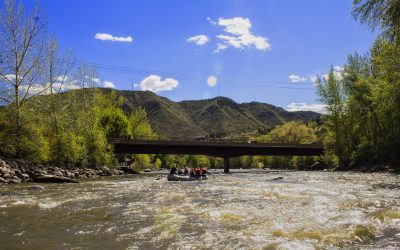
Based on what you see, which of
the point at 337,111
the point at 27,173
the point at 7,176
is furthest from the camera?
the point at 337,111

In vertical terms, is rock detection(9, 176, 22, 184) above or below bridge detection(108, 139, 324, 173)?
below

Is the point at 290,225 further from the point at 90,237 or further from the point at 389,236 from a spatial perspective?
the point at 90,237

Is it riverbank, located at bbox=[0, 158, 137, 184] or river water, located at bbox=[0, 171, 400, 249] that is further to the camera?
riverbank, located at bbox=[0, 158, 137, 184]

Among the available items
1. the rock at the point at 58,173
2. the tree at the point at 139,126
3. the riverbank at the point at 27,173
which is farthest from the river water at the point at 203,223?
the tree at the point at 139,126

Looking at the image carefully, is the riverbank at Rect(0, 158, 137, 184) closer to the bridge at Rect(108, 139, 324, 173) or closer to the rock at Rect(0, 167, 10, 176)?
the rock at Rect(0, 167, 10, 176)

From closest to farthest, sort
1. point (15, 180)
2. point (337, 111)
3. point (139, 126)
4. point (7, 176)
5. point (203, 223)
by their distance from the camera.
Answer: point (203, 223), point (15, 180), point (7, 176), point (337, 111), point (139, 126)

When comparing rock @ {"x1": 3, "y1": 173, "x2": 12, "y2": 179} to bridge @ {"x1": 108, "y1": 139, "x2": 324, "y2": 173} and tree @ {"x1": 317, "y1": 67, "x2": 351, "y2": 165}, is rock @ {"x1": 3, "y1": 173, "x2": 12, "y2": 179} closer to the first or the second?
bridge @ {"x1": 108, "y1": 139, "x2": 324, "y2": 173}

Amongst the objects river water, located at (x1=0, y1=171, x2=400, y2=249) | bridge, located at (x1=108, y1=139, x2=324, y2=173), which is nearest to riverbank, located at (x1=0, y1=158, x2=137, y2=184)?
river water, located at (x1=0, y1=171, x2=400, y2=249)

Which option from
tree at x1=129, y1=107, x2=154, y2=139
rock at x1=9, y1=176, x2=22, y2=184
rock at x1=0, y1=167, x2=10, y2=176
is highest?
tree at x1=129, y1=107, x2=154, y2=139

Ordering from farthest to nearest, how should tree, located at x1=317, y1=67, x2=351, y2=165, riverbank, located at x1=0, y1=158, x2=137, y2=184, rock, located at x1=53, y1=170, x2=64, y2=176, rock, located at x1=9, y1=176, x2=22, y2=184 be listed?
1. tree, located at x1=317, y1=67, x2=351, y2=165
2. rock, located at x1=53, y1=170, x2=64, y2=176
3. riverbank, located at x1=0, y1=158, x2=137, y2=184
4. rock, located at x1=9, y1=176, x2=22, y2=184

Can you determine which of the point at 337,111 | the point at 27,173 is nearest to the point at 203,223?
the point at 27,173

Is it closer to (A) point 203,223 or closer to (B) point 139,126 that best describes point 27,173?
(A) point 203,223

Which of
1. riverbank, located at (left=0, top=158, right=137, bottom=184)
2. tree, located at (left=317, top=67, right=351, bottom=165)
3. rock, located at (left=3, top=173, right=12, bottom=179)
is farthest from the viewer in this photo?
tree, located at (left=317, top=67, right=351, bottom=165)

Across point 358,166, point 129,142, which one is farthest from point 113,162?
point 358,166
